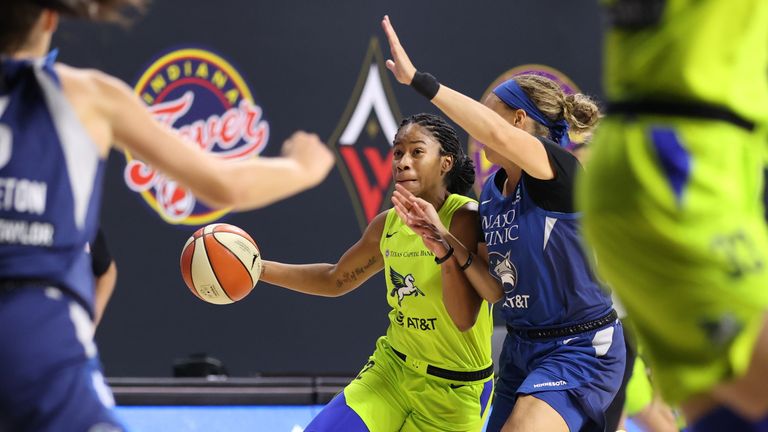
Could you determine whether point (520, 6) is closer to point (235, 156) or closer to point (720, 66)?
point (235, 156)

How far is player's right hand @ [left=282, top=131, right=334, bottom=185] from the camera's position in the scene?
2502 mm

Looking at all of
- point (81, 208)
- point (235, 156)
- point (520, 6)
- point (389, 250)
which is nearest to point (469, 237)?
point (389, 250)

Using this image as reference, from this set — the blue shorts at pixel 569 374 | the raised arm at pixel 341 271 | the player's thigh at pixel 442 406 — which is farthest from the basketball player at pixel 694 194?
the raised arm at pixel 341 271

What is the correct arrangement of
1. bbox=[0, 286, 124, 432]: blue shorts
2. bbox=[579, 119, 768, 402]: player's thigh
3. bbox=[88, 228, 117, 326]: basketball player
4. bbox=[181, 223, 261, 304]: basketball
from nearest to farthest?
bbox=[579, 119, 768, 402]: player's thigh < bbox=[0, 286, 124, 432]: blue shorts < bbox=[88, 228, 117, 326]: basketball player < bbox=[181, 223, 261, 304]: basketball

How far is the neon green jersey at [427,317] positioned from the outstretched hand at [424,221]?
27 cm

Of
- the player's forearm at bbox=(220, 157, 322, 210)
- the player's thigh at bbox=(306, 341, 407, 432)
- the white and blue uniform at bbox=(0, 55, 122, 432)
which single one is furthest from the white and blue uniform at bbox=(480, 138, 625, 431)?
the white and blue uniform at bbox=(0, 55, 122, 432)

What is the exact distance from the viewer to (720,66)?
183 cm

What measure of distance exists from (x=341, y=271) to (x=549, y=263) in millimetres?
1259

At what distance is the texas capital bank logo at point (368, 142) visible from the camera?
8.05 meters

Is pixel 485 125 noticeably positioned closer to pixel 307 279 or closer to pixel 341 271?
pixel 341 271

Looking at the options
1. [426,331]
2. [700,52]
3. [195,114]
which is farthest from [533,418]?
[195,114]

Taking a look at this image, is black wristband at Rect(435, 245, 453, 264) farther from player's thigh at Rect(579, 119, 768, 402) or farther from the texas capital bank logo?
the texas capital bank logo

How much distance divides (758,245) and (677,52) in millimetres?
376

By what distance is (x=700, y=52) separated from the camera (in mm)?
1816
